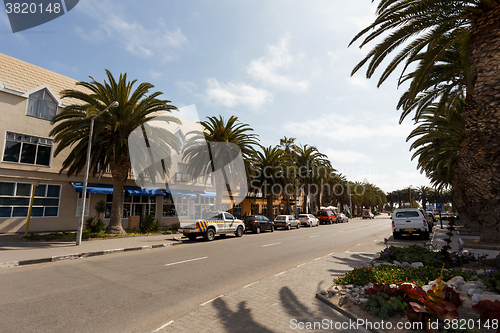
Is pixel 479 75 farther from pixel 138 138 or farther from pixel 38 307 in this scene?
pixel 138 138

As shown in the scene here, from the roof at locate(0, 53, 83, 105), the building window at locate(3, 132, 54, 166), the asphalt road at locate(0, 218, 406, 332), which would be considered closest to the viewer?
the asphalt road at locate(0, 218, 406, 332)

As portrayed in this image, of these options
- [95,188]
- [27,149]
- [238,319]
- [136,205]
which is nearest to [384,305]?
[238,319]

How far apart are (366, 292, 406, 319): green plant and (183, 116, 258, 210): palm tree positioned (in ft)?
70.7

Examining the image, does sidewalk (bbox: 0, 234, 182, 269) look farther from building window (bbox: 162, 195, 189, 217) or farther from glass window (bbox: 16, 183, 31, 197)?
building window (bbox: 162, 195, 189, 217)

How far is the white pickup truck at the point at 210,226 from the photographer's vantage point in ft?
58.2

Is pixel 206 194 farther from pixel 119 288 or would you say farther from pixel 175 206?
pixel 119 288

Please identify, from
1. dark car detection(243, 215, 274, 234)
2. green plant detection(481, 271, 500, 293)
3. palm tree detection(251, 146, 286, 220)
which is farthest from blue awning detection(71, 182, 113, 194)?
green plant detection(481, 271, 500, 293)

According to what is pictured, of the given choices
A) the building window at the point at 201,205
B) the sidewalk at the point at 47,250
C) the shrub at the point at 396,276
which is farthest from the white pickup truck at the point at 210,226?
the shrub at the point at 396,276

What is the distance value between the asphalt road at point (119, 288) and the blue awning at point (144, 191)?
13409mm

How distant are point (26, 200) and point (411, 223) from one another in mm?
26796

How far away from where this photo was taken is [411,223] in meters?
17.4

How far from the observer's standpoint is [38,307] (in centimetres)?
545

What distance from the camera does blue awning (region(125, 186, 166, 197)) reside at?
24.4 m

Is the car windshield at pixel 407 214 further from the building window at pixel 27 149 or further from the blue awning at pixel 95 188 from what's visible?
the building window at pixel 27 149
